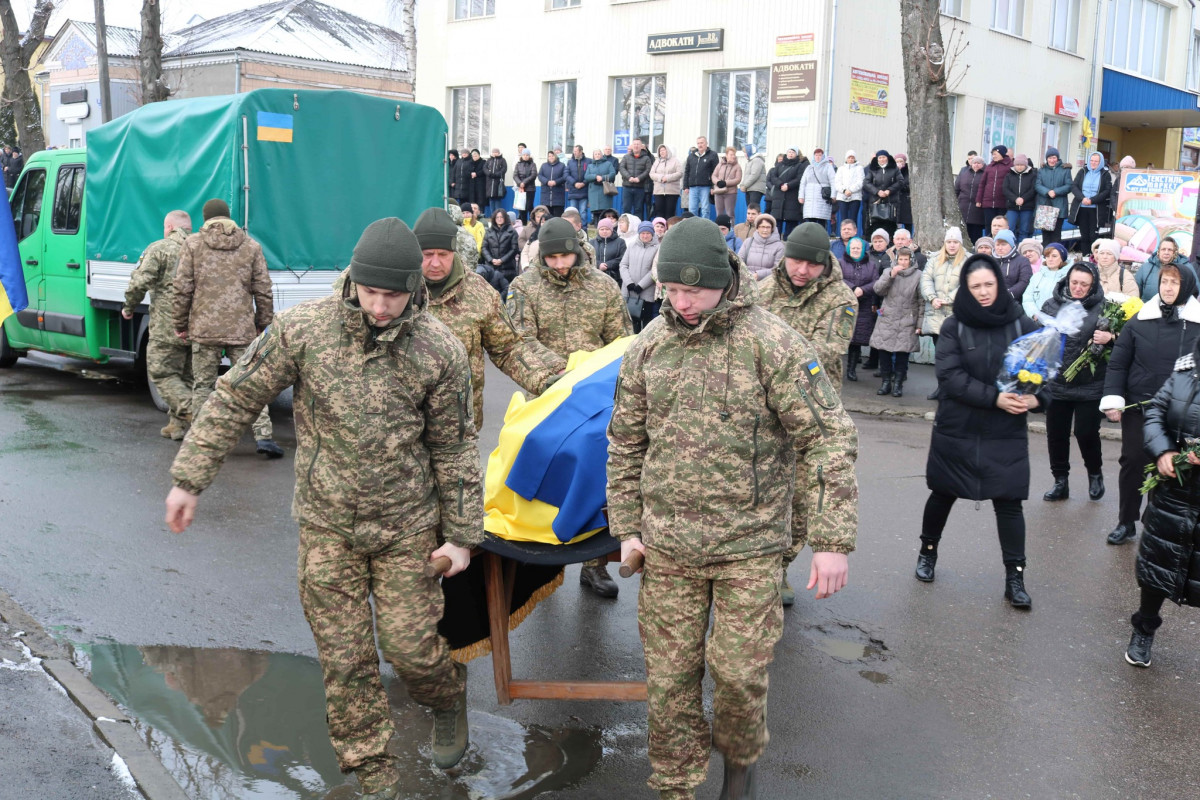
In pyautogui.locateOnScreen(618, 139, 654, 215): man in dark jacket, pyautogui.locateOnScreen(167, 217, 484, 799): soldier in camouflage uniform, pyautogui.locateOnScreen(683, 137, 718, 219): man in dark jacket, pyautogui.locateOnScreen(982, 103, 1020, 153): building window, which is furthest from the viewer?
pyautogui.locateOnScreen(982, 103, 1020, 153): building window

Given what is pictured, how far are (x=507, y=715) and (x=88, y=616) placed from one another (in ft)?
8.04

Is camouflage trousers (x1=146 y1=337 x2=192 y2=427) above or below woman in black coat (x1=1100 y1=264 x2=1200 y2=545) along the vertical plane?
below

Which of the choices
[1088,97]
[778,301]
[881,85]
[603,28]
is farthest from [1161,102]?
[778,301]

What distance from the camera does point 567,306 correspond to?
6809 mm

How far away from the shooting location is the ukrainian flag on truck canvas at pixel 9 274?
276 inches

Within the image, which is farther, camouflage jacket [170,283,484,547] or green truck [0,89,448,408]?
green truck [0,89,448,408]

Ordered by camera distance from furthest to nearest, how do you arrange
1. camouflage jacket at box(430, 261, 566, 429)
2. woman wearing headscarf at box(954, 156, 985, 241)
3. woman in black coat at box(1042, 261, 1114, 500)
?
woman wearing headscarf at box(954, 156, 985, 241) < woman in black coat at box(1042, 261, 1114, 500) < camouflage jacket at box(430, 261, 566, 429)

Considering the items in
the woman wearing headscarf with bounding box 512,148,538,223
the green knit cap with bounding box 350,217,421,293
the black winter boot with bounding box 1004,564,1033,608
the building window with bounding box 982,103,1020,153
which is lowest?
the black winter boot with bounding box 1004,564,1033,608

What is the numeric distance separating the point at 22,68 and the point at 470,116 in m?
11.2

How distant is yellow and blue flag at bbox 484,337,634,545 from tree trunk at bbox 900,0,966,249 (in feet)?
43.2

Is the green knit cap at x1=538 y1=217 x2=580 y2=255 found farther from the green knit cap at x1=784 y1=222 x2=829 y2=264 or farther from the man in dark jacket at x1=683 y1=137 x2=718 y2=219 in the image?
the man in dark jacket at x1=683 y1=137 x2=718 y2=219

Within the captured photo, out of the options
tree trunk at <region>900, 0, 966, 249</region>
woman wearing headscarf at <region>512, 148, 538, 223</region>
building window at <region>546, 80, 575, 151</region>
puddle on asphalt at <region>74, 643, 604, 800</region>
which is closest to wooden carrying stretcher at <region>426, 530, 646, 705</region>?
puddle on asphalt at <region>74, 643, 604, 800</region>

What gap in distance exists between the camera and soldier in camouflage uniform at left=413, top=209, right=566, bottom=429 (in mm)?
5559

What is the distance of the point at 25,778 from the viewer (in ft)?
13.5
